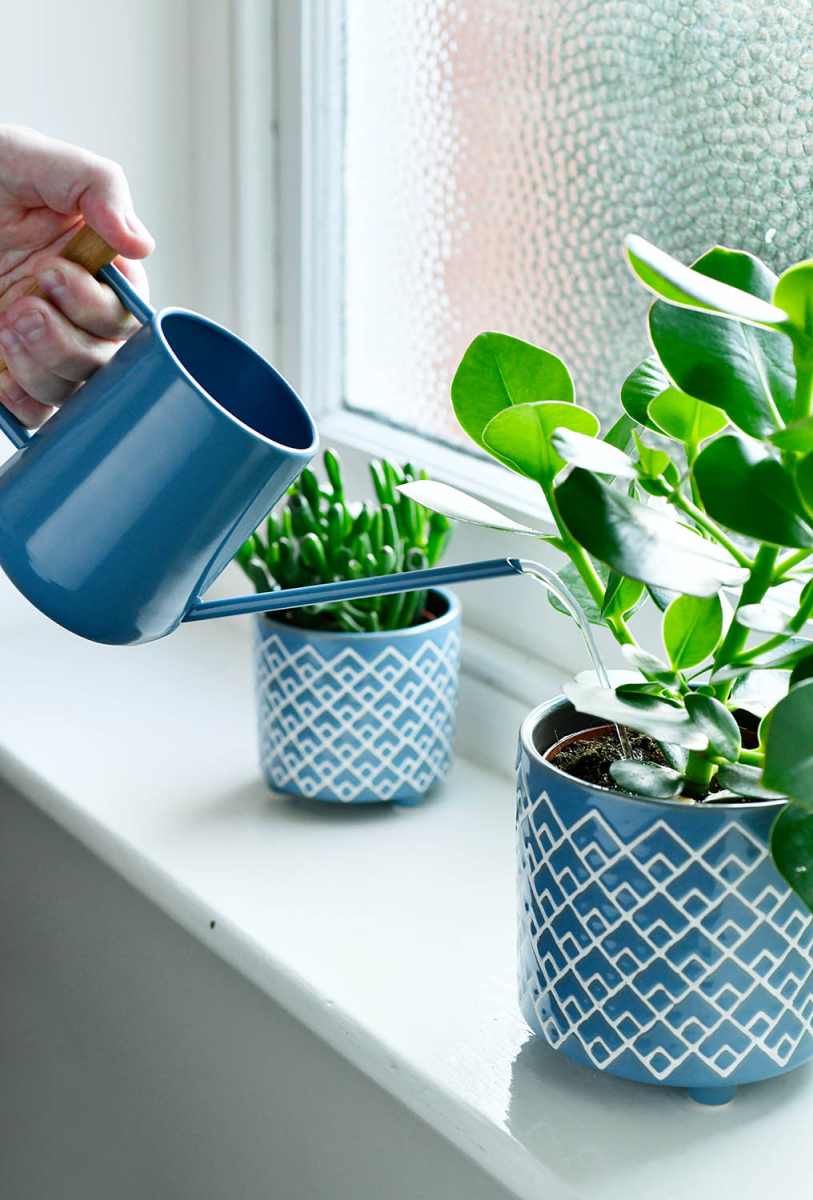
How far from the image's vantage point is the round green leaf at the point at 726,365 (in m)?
0.43

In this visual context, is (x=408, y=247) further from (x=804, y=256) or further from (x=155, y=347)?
(x=155, y=347)

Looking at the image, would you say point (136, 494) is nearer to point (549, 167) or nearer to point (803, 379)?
point (803, 379)

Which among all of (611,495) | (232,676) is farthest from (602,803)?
(232,676)

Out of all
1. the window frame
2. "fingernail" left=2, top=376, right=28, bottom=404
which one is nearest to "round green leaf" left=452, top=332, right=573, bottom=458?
"fingernail" left=2, top=376, right=28, bottom=404

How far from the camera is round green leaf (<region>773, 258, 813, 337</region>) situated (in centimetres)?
39

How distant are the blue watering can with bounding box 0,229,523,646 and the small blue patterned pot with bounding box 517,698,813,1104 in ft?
0.36

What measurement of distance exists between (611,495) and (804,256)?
1.14 feet

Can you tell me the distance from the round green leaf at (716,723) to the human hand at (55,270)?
290 millimetres

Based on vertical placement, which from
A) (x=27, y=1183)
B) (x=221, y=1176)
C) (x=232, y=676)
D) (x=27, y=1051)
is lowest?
(x=27, y=1183)

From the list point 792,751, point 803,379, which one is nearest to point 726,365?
point 803,379

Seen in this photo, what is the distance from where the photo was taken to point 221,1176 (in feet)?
2.67

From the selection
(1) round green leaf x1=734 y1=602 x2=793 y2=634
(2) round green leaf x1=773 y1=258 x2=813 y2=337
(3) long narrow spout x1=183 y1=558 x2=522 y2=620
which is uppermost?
(2) round green leaf x1=773 y1=258 x2=813 y2=337

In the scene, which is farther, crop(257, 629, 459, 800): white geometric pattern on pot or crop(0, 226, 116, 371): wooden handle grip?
crop(257, 629, 459, 800): white geometric pattern on pot

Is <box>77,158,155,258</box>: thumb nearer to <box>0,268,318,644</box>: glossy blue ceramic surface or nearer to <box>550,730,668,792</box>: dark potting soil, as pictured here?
<box>0,268,318,644</box>: glossy blue ceramic surface
